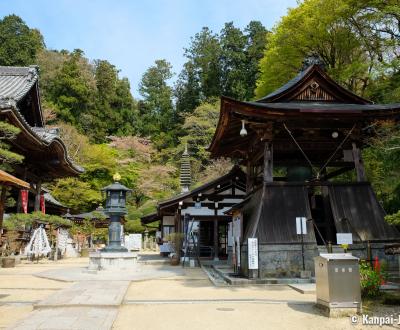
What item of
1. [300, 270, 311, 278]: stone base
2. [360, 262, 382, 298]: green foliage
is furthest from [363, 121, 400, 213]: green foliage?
[300, 270, 311, 278]: stone base

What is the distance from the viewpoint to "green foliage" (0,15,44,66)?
155 feet

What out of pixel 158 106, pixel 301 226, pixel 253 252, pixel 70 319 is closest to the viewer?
pixel 70 319

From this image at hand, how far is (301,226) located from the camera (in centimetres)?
1145

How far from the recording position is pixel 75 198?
36.8m

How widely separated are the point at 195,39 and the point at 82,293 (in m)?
49.2

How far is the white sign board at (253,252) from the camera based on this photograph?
36.2 ft

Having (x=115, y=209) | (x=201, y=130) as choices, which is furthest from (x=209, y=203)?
(x=201, y=130)

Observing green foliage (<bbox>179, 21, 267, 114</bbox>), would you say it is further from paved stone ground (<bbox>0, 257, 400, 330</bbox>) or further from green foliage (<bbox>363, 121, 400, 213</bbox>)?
paved stone ground (<bbox>0, 257, 400, 330</bbox>)

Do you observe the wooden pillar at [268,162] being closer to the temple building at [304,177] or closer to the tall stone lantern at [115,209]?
the temple building at [304,177]

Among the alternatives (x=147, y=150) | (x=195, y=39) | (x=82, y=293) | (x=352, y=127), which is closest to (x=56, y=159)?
(x=82, y=293)

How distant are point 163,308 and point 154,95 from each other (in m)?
50.0

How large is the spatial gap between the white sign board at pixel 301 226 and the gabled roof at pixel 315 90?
4.19 m

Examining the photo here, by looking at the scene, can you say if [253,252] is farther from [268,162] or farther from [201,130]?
[201,130]

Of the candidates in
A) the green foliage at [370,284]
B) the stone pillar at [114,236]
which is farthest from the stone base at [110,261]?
the green foliage at [370,284]
